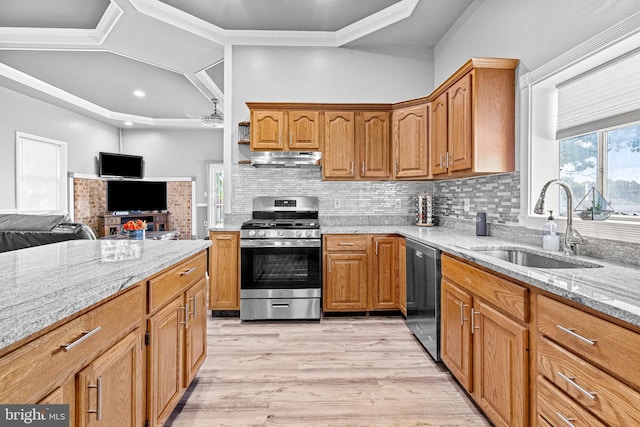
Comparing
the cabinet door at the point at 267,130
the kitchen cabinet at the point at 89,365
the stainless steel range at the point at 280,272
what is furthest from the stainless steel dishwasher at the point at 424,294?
the kitchen cabinet at the point at 89,365

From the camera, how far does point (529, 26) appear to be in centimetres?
226

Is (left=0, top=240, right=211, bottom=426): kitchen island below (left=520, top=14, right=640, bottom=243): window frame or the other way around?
below

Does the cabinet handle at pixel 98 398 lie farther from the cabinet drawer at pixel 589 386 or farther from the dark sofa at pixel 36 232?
the dark sofa at pixel 36 232

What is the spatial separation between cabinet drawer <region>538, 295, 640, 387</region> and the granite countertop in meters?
1.50

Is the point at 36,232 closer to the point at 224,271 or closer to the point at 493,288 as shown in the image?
the point at 224,271

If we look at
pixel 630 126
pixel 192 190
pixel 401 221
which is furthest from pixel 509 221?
pixel 192 190

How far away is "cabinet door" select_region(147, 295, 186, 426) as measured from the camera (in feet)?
4.62

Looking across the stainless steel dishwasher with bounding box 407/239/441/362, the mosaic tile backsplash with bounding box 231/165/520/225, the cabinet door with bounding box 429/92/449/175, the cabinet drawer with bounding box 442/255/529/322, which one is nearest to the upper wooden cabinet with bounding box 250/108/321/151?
the mosaic tile backsplash with bounding box 231/165/520/225

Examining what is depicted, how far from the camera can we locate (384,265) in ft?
10.8

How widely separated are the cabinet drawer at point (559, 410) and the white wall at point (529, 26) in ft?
Answer: 5.73

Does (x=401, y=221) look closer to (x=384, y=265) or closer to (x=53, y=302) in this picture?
(x=384, y=265)

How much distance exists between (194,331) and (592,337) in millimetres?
1846

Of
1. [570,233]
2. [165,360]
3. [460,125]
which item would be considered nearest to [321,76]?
[460,125]

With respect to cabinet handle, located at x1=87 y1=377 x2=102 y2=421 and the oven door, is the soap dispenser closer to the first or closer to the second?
the oven door
